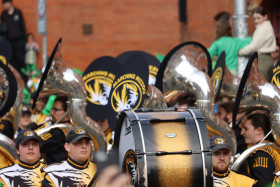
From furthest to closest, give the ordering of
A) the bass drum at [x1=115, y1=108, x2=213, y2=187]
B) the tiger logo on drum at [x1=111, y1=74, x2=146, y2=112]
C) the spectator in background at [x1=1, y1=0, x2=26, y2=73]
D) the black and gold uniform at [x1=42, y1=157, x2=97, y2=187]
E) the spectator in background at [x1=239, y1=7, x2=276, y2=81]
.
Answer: the spectator in background at [x1=1, y1=0, x2=26, y2=73] → the spectator in background at [x1=239, y1=7, x2=276, y2=81] → the tiger logo on drum at [x1=111, y1=74, x2=146, y2=112] → the black and gold uniform at [x1=42, y1=157, x2=97, y2=187] → the bass drum at [x1=115, y1=108, x2=213, y2=187]

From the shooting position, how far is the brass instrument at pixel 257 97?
215 inches

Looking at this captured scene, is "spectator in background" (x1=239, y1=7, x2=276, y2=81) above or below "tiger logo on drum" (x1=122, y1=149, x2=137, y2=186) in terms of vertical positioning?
above

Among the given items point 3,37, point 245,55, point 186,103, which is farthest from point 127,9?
point 186,103

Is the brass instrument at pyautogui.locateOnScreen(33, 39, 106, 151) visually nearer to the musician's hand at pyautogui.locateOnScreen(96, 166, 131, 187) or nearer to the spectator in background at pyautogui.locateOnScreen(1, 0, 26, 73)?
the musician's hand at pyautogui.locateOnScreen(96, 166, 131, 187)

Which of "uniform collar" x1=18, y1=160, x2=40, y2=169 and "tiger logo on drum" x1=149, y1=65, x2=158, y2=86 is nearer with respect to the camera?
"uniform collar" x1=18, y1=160, x2=40, y2=169

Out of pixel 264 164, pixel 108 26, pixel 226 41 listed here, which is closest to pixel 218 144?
pixel 264 164

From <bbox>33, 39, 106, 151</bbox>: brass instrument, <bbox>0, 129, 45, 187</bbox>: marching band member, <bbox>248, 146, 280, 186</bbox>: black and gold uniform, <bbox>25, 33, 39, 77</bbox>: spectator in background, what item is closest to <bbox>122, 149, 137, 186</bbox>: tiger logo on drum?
<bbox>248, 146, 280, 186</bbox>: black and gold uniform

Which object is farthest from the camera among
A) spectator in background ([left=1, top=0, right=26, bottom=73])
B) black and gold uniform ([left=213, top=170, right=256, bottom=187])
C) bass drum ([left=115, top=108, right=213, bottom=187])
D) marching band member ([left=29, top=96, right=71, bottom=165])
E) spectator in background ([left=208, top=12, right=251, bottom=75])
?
spectator in background ([left=1, top=0, right=26, bottom=73])

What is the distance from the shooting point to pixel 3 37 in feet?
50.5

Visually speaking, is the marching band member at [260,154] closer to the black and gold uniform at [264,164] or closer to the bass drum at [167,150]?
the black and gold uniform at [264,164]

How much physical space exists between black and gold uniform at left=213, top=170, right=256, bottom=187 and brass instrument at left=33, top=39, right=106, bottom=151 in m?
1.65

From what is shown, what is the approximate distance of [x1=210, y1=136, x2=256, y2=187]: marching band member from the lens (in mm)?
5027

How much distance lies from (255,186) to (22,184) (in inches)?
70.9

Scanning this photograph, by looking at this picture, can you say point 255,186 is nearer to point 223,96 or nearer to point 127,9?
point 223,96
